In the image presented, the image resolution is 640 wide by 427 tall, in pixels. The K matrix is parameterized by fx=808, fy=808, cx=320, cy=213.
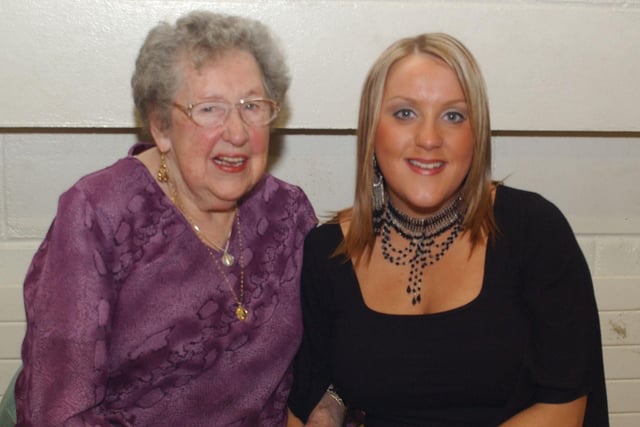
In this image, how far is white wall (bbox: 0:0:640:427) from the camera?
6.87ft

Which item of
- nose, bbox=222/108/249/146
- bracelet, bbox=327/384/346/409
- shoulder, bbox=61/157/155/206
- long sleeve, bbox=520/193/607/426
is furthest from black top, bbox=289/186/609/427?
shoulder, bbox=61/157/155/206

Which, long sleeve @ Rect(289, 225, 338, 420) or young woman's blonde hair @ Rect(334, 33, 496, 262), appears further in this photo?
long sleeve @ Rect(289, 225, 338, 420)

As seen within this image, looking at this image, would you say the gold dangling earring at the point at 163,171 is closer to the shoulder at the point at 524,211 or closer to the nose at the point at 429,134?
the nose at the point at 429,134

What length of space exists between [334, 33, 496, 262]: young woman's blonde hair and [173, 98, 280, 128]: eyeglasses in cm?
23

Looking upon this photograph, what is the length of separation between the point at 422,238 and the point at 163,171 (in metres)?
0.60

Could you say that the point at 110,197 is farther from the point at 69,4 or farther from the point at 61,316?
the point at 69,4

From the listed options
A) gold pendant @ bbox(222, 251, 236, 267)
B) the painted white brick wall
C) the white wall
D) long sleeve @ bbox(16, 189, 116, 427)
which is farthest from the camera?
the painted white brick wall

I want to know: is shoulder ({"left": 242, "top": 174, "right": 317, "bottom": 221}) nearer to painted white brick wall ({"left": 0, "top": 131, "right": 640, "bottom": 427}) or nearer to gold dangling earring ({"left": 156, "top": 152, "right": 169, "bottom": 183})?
gold dangling earring ({"left": 156, "top": 152, "right": 169, "bottom": 183})

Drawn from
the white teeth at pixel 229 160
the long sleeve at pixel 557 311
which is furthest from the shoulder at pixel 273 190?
the long sleeve at pixel 557 311

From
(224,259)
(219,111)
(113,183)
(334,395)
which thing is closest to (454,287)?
(334,395)

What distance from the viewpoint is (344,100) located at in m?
2.19

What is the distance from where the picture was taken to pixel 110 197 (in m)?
1.69

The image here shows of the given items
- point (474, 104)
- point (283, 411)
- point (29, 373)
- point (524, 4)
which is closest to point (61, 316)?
point (29, 373)

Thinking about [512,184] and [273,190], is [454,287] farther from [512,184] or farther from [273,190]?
[512,184]
